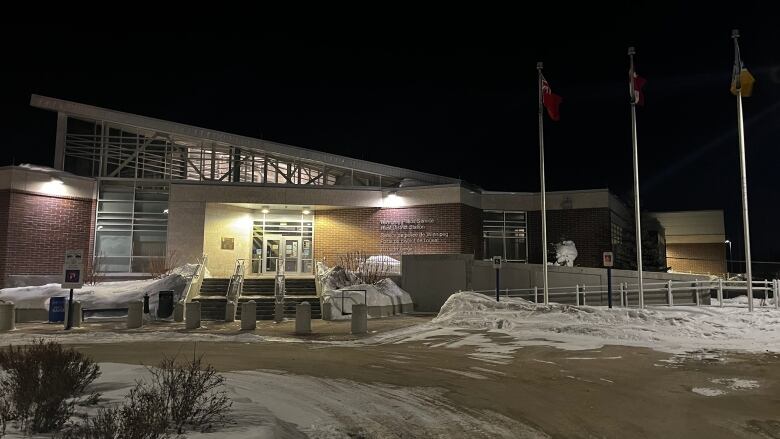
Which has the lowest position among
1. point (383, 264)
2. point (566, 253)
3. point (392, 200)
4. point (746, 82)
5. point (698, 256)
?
point (383, 264)

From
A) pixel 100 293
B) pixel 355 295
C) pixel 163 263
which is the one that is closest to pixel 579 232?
pixel 355 295

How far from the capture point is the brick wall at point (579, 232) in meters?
29.7

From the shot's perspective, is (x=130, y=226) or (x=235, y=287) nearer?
(x=235, y=287)

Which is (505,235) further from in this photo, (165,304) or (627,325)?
(165,304)

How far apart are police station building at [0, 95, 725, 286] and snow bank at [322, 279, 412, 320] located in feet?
17.5

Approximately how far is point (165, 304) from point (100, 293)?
11.1 ft

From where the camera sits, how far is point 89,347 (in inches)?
538

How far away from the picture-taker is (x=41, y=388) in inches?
207

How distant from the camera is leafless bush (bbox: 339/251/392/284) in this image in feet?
78.4

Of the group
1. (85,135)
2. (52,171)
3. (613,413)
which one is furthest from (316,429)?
(85,135)

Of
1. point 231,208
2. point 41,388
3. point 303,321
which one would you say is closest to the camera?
point 41,388

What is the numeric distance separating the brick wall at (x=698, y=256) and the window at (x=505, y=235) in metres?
25.5

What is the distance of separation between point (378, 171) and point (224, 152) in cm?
874

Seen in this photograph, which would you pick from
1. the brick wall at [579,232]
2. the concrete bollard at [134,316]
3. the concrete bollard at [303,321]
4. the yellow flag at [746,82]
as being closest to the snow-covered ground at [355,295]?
the concrete bollard at [303,321]
